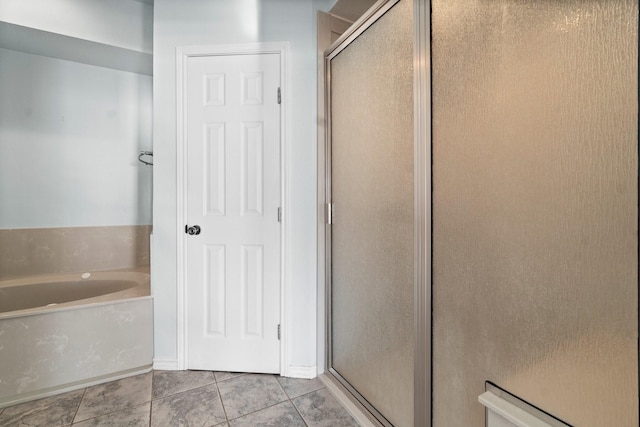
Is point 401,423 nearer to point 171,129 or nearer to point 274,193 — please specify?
point 274,193

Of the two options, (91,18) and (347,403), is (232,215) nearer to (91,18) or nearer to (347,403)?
(347,403)

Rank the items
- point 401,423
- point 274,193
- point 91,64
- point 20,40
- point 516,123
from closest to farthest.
Result: point 516,123 → point 401,423 → point 274,193 → point 20,40 → point 91,64

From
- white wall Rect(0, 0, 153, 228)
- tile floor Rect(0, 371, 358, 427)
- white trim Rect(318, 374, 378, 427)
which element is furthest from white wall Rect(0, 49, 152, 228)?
white trim Rect(318, 374, 378, 427)

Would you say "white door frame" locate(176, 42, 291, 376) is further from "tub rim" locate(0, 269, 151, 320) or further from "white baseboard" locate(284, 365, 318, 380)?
"tub rim" locate(0, 269, 151, 320)

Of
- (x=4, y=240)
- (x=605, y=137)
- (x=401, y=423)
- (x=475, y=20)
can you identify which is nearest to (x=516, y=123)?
(x=605, y=137)

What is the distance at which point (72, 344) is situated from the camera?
6.15ft

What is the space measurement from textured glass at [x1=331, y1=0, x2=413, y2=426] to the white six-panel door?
420mm

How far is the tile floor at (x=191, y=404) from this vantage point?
1.60 meters

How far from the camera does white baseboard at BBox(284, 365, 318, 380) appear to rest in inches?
78.4

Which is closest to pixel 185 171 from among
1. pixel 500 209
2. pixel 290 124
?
pixel 290 124

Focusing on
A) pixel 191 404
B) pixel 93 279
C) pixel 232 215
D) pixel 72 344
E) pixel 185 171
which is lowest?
pixel 191 404

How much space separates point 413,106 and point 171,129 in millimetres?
1526

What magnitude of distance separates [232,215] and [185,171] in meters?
0.41

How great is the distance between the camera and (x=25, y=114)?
248 cm
